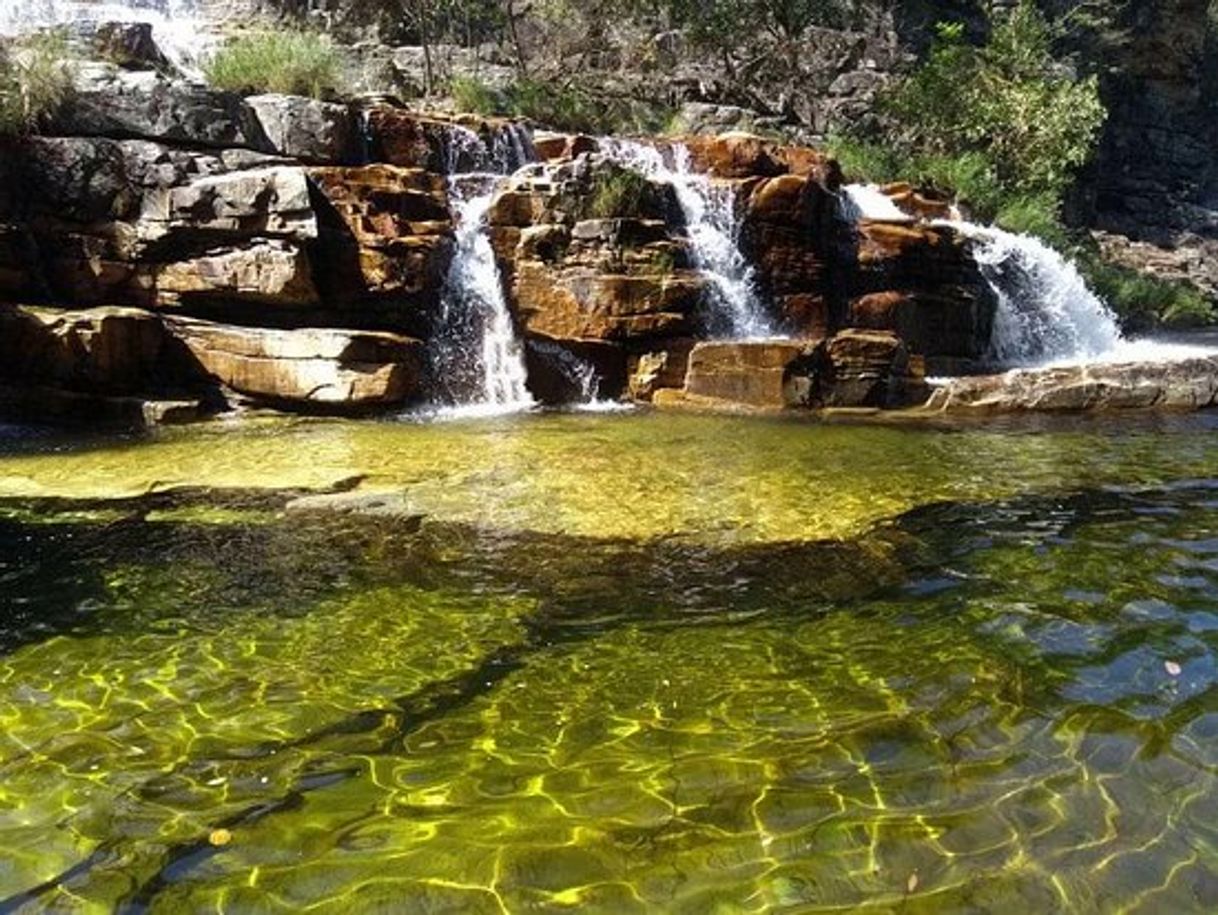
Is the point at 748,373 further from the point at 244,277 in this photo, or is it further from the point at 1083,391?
the point at 244,277

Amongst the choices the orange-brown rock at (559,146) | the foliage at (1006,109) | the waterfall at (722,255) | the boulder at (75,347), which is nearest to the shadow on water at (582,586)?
the boulder at (75,347)

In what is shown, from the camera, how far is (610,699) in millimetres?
3959

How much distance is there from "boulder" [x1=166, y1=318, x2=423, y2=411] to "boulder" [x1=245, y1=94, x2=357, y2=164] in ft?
12.0

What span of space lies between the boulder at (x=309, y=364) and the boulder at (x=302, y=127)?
367cm

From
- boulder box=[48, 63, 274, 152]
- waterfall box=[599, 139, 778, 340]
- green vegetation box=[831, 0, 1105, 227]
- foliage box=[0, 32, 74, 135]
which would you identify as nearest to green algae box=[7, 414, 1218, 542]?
waterfall box=[599, 139, 778, 340]

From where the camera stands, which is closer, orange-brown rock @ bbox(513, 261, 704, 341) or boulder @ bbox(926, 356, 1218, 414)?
boulder @ bbox(926, 356, 1218, 414)

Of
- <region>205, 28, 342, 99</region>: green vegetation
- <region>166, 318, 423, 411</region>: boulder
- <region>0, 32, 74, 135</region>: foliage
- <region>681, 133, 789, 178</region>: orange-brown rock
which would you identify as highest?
<region>205, 28, 342, 99</region>: green vegetation

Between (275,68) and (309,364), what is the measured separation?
7711 mm

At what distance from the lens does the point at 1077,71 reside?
32.7 m

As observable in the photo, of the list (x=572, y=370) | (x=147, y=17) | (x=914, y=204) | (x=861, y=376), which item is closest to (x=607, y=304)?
(x=572, y=370)

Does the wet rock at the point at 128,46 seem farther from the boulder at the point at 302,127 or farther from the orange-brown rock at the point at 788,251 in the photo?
the orange-brown rock at the point at 788,251

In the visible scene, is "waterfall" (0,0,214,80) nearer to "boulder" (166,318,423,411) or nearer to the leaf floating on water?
"boulder" (166,318,423,411)

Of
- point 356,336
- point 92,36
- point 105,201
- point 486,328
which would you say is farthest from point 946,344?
point 92,36

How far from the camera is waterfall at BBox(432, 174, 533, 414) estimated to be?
13844 mm
